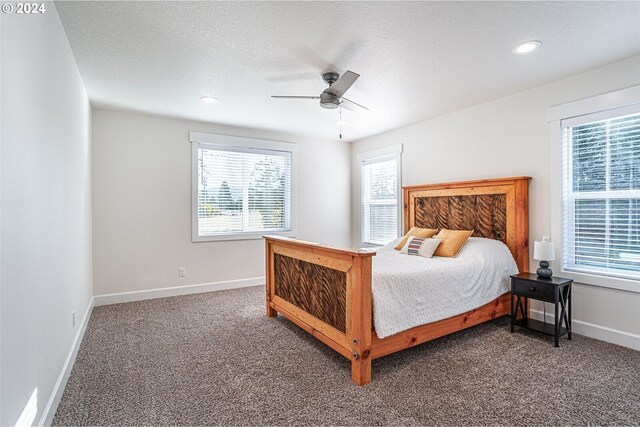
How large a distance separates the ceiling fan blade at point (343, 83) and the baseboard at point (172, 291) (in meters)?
3.37

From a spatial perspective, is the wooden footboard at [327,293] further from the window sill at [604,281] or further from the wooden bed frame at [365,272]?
the window sill at [604,281]

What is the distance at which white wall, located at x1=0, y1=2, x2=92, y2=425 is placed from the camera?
1325 mm

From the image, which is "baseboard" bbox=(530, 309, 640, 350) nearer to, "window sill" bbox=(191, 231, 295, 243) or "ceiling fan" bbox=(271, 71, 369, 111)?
"ceiling fan" bbox=(271, 71, 369, 111)

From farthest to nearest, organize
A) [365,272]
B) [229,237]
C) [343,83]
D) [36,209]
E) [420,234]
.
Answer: [229,237] < [420,234] < [343,83] < [365,272] < [36,209]

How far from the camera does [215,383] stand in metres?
2.26

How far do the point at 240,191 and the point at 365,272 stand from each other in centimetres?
341

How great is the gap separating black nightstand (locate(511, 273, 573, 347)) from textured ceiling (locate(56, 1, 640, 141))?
6.40 feet

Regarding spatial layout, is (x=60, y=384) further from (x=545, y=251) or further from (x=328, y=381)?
(x=545, y=251)

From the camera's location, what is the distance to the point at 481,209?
388 cm

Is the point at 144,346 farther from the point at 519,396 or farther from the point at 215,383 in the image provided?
the point at 519,396

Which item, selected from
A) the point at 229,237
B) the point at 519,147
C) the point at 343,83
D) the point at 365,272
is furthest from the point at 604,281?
the point at 229,237

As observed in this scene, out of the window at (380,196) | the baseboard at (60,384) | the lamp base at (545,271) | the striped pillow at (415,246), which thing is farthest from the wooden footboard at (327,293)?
the window at (380,196)

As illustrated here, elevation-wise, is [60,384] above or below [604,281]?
below

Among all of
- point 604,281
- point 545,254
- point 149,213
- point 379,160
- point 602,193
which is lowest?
point 604,281
